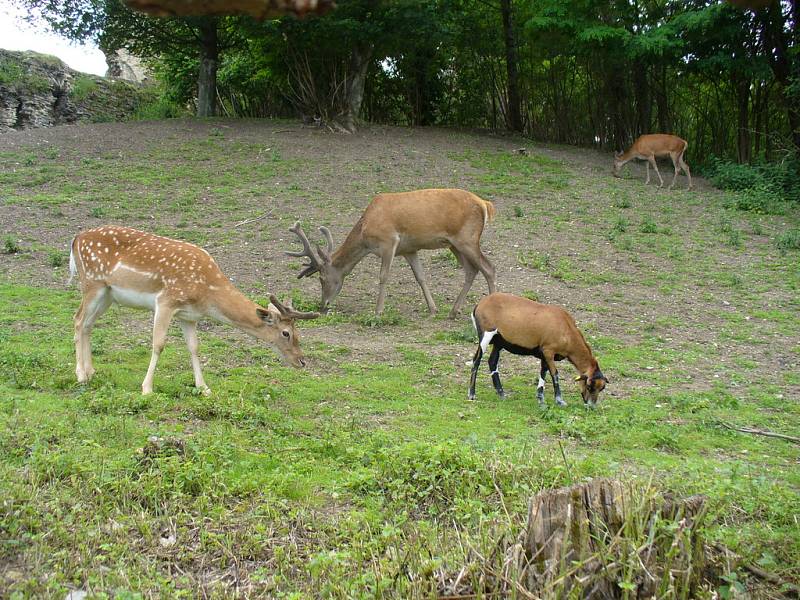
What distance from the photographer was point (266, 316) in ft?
28.0

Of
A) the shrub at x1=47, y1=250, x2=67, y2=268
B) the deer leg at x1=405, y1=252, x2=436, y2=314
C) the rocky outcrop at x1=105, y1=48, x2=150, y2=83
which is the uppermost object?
the rocky outcrop at x1=105, y1=48, x2=150, y2=83

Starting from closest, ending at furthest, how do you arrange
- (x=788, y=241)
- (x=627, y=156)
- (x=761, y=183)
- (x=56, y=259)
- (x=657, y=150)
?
(x=56, y=259)
(x=788, y=241)
(x=761, y=183)
(x=657, y=150)
(x=627, y=156)

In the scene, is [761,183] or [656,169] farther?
[656,169]

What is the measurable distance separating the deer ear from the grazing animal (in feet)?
A: 6.72

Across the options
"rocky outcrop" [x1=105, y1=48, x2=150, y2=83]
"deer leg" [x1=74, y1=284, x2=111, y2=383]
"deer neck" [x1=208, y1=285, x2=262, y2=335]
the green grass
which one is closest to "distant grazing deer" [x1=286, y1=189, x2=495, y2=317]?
the green grass

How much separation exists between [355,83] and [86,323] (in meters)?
13.9

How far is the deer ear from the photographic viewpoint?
334 inches

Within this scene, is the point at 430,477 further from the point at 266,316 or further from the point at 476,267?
the point at 476,267

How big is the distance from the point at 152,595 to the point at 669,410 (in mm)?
5331

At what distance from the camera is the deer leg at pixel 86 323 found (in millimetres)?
8008

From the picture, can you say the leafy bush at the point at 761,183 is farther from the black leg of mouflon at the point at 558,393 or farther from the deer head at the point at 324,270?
the black leg of mouflon at the point at 558,393

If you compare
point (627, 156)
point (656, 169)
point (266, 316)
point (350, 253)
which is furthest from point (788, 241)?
point (266, 316)

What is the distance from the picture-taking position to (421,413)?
7.73 metres

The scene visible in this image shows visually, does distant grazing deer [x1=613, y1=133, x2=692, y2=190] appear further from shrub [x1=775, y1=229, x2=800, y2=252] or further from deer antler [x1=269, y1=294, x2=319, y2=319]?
deer antler [x1=269, y1=294, x2=319, y2=319]
